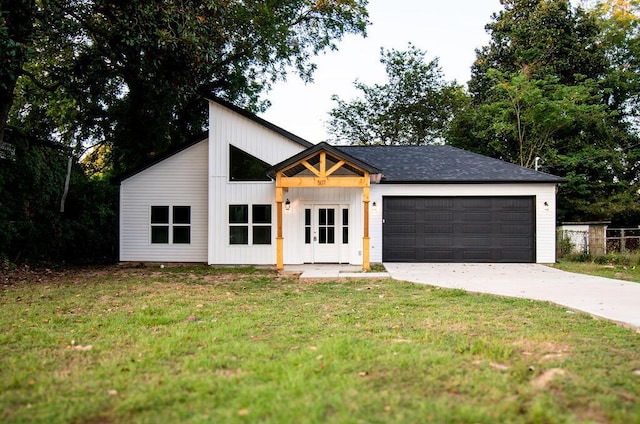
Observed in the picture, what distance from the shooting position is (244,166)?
14.6 m

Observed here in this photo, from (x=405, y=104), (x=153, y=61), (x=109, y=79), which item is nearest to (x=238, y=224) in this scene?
(x=153, y=61)

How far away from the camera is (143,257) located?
15.3 meters

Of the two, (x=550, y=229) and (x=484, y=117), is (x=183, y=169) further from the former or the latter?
(x=484, y=117)

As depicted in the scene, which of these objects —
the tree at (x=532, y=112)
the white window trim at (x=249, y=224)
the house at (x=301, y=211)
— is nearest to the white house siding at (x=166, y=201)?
the house at (x=301, y=211)

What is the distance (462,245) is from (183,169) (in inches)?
375

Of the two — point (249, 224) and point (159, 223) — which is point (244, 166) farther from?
point (159, 223)

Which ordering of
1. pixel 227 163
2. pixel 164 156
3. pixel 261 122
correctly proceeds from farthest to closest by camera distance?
1. pixel 164 156
2. pixel 227 163
3. pixel 261 122

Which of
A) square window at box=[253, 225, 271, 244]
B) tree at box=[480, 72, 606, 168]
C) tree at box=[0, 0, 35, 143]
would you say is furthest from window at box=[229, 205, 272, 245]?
tree at box=[480, 72, 606, 168]

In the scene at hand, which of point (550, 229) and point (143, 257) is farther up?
point (550, 229)

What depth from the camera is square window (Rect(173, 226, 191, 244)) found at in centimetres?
1526

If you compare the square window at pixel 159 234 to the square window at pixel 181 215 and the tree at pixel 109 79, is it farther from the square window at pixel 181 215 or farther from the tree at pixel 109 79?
the tree at pixel 109 79

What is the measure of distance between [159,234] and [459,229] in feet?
32.6

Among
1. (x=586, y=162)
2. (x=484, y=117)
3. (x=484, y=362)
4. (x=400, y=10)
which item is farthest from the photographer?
(x=484, y=117)

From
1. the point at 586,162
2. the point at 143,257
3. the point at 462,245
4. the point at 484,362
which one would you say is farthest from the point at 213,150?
the point at 586,162
